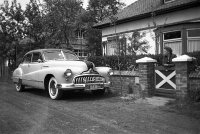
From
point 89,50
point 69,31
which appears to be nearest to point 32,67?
point 69,31

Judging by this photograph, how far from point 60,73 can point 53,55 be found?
168 centimetres

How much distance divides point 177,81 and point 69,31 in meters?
11.8

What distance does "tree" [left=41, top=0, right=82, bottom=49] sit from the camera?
1722cm

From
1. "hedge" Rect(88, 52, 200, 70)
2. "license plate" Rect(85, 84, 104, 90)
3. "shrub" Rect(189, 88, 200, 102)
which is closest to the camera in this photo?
"shrub" Rect(189, 88, 200, 102)

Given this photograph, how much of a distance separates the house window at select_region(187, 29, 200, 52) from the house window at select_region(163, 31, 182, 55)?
1.68 ft

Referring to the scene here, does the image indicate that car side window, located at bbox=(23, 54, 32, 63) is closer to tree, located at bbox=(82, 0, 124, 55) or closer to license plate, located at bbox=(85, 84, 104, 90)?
license plate, located at bbox=(85, 84, 104, 90)

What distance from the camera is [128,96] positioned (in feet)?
29.9

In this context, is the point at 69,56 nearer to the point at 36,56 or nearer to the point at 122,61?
the point at 36,56

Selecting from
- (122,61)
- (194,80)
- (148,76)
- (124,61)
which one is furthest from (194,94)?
(122,61)

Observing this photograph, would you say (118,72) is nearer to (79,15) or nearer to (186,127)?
(186,127)

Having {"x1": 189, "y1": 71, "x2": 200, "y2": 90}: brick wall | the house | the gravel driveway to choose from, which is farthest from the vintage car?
the house

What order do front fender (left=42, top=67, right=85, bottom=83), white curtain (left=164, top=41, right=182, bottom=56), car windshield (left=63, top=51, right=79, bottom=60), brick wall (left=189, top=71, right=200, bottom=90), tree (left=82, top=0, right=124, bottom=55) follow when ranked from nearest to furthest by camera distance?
brick wall (left=189, top=71, right=200, bottom=90) → front fender (left=42, top=67, right=85, bottom=83) → car windshield (left=63, top=51, right=79, bottom=60) → white curtain (left=164, top=41, right=182, bottom=56) → tree (left=82, top=0, right=124, bottom=55)

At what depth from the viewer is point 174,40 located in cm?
1448

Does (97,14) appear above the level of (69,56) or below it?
above
